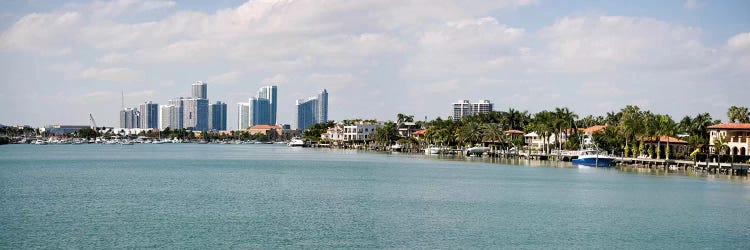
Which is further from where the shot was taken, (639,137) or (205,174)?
(639,137)

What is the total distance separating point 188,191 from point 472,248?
29.9 metres

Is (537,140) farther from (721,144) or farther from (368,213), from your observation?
(368,213)

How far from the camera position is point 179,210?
43594 mm

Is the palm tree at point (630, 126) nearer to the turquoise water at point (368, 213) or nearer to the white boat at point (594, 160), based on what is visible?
the white boat at point (594, 160)

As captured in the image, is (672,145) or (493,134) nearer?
(672,145)

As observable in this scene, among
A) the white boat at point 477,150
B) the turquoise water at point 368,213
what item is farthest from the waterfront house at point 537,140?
the turquoise water at point 368,213

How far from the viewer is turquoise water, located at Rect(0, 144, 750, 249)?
34281 millimetres

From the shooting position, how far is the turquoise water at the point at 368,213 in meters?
34.3

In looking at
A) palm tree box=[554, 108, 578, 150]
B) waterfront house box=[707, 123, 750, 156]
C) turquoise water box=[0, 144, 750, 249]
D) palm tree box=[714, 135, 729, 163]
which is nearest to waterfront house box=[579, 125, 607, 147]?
palm tree box=[554, 108, 578, 150]

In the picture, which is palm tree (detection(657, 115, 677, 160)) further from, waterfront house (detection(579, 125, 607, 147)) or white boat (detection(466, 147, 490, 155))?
white boat (detection(466, 147, 490, 155))

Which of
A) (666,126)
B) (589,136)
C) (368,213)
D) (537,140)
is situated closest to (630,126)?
(666,126)

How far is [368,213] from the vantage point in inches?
1710

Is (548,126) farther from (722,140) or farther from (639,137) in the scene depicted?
(722,140)

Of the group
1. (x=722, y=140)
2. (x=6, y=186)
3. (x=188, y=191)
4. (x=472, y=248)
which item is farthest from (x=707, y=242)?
(x=722, y=140)
